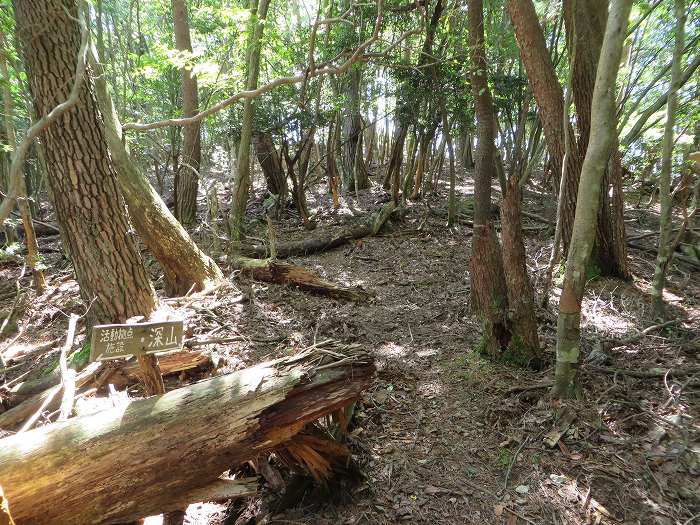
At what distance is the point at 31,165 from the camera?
1187 cm

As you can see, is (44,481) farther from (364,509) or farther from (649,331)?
(649,331)

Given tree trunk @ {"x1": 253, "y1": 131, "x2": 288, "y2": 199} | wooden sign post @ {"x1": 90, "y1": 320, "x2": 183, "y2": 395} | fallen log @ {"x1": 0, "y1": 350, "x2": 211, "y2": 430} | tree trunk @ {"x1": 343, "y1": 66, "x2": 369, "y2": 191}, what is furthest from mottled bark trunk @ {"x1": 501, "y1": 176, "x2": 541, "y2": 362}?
tree trunk @ {"x1": 343, "y1": 66, "x2": 369, "y2": 191}

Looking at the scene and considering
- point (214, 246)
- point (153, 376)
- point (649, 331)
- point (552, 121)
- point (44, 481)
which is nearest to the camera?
point (44, 481)

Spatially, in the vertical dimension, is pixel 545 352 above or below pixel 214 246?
below

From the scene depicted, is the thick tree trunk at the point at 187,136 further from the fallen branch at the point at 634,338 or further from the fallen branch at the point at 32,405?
the fallen branch at the point at 634,338

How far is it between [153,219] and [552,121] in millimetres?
5207

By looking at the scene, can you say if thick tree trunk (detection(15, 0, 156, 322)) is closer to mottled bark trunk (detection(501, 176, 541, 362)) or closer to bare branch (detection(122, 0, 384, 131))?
bare branch (detection(122, 0, 384, 131))

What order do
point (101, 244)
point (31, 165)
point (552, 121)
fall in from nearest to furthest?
1. point (101, 244)
2. point (552, 121)
3. point (31, 165)

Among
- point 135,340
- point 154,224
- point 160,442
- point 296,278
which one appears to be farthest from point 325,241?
point 160,442

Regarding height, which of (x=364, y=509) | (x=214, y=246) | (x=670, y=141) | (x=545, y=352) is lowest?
→ (x=364, y=509)

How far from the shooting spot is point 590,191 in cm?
284

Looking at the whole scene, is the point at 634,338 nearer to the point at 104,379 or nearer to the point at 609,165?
the point at 609,165

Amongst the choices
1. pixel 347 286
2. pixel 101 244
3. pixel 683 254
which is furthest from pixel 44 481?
pixel 683 254

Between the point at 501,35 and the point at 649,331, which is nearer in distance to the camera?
the point at 649,331
